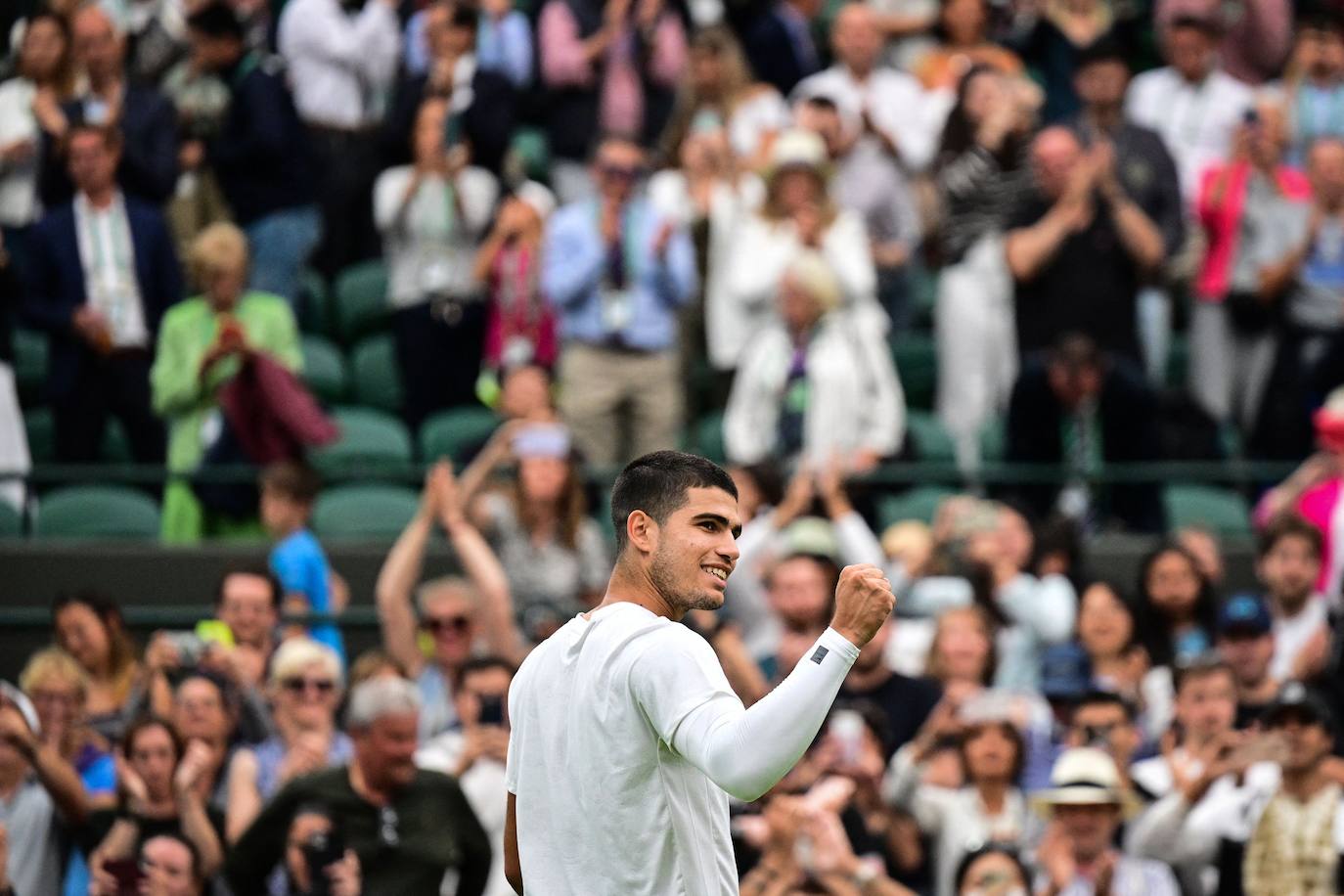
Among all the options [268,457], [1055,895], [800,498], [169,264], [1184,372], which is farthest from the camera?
[1184,372]

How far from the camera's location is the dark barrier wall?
1152 centimetres

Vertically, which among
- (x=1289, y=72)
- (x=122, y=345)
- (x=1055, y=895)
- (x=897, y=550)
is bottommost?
(x=1055, y=895)

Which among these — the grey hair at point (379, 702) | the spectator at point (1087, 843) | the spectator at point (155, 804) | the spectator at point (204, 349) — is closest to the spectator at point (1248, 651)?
the spectator at point (1087, 843)

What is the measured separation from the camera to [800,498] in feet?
35.1

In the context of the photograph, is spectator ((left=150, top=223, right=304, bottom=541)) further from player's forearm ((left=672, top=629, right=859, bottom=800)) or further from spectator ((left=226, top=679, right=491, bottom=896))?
player's forearm ((left=672, top=629, right=859, bottom=800))

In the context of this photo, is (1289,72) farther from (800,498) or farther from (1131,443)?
(800,498)

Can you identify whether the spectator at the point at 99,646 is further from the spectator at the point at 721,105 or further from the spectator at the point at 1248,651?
the spectator at the point at 721,105

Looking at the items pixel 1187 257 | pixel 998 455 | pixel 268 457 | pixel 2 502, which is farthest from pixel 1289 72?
pixel 2 502

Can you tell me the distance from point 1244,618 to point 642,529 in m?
5.02

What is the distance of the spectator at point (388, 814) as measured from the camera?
829 centimetres

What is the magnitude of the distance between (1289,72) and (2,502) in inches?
274

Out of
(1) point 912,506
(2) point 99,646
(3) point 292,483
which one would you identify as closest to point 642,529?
(2) point 99,646

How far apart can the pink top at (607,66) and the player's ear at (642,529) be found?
925 cm

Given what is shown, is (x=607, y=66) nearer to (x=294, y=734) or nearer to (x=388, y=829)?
(x=294, y=734)
